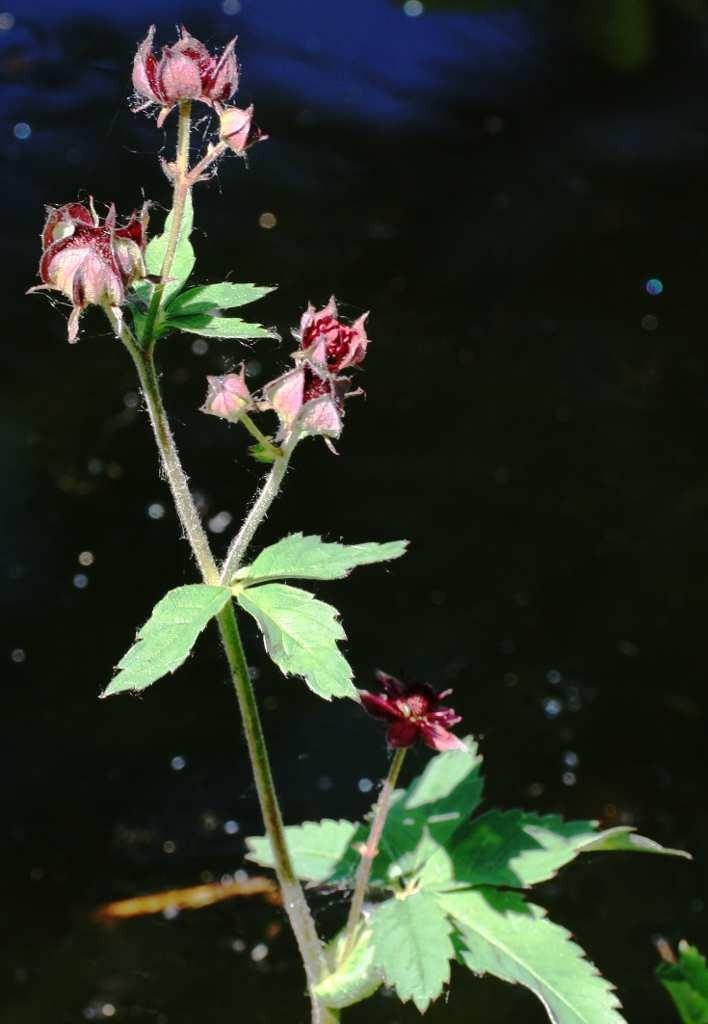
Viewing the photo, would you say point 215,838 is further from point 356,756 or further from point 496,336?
point 496,336

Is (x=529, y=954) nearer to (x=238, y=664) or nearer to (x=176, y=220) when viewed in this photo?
(x=238, y=664)

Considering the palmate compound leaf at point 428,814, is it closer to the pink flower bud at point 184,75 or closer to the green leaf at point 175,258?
the green leaf at point 175,258

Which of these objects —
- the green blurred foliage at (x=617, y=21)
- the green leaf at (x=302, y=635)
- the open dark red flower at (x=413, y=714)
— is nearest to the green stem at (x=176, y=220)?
the green leaf at (x=302, y=635)

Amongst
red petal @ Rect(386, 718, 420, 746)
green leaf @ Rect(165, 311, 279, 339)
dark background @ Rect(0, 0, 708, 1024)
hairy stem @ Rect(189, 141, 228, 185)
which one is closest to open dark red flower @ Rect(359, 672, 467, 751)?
red petal @ Rect(386, 718, 420, 746)

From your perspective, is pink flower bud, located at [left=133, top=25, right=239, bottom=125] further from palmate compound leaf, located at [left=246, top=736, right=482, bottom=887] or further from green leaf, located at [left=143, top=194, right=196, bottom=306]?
palmate compound leaf, located at [left=246, top=736, right=482, bottom=887]

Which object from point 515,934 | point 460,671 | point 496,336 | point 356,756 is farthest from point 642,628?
point 515,934

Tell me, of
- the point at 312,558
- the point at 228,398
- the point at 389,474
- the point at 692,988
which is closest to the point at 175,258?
the point at 228,398
